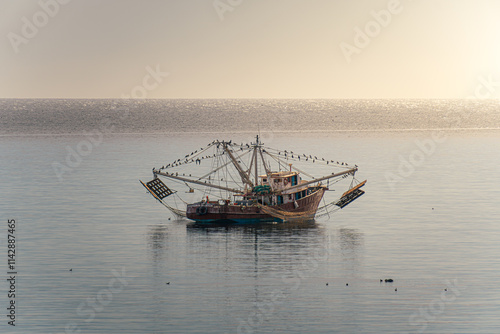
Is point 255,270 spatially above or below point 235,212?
below

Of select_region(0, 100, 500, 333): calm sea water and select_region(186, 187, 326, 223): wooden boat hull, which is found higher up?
select_region(186, 187, 326, 223): wooden boat hull

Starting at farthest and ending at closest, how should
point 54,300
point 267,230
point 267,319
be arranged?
point 267,230 → point 54,300 → point 267,319

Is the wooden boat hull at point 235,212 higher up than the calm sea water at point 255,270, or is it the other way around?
the wooden boat hull at point 235,212

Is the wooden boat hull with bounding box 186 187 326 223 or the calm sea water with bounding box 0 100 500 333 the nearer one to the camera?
the calm sea water with bounding box 0 100 500 333

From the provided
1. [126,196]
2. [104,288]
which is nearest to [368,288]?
[104,288]

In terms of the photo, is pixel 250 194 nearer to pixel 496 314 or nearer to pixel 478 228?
pixel 478 228

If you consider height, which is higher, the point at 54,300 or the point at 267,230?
the point at 267,230

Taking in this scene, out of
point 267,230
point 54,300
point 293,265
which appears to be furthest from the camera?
point 267,230

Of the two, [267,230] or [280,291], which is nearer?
[280,291]

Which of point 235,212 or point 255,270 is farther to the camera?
point 235,212

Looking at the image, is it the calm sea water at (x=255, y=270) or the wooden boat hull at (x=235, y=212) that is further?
the wooden boat hull at (x=235, y=212)

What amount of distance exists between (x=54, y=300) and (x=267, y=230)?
129 ft

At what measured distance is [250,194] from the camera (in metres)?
118

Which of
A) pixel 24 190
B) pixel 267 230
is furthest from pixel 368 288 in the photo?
pixel 24 190
